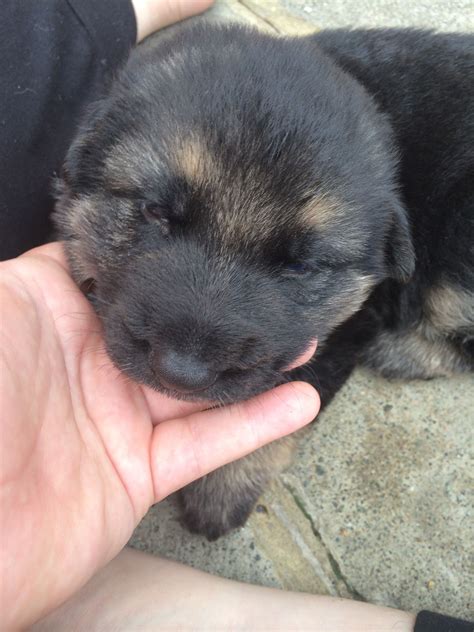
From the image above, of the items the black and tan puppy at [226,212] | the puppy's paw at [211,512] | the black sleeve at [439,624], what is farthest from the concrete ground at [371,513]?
the black sleeve at [439,624]

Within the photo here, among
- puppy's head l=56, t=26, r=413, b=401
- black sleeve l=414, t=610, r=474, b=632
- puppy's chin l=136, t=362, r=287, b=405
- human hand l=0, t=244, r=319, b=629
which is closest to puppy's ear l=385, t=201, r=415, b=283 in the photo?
puppy's head l=56, t=26, r=413, b=401

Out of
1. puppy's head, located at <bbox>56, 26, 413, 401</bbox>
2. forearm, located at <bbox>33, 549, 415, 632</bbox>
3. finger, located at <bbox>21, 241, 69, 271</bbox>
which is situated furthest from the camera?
finger, located at <bbox>21, 241, 69, 271</bbox>

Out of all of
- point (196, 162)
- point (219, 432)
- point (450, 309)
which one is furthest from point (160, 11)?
point (219, 432)

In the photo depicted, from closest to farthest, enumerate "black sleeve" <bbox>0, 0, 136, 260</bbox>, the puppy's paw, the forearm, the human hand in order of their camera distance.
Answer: the human hand < the forearm < the puppy's paw < "black sleeve" <bbox>0, 0, 136, 260</bbox>

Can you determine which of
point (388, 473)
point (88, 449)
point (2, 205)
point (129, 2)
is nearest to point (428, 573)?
point (388, 473)

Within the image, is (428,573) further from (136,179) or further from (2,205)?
(2,205)

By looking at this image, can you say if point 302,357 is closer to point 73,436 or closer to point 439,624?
point 73,436

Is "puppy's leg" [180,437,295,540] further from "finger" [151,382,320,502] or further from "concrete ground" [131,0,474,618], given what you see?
"finger" [151,382,320,502]
